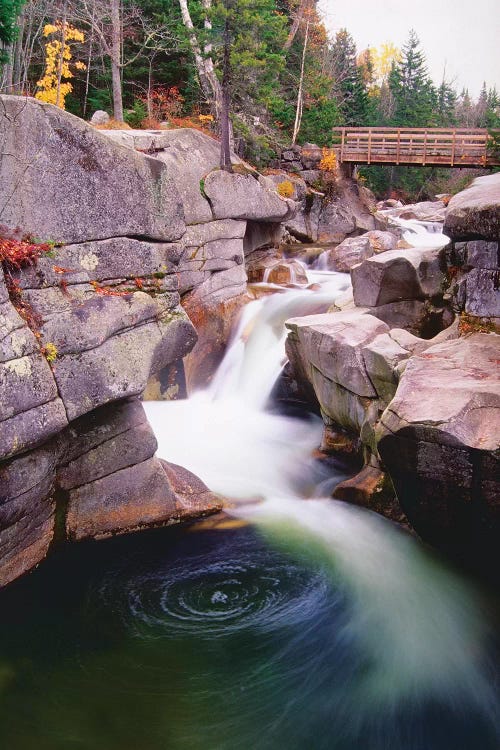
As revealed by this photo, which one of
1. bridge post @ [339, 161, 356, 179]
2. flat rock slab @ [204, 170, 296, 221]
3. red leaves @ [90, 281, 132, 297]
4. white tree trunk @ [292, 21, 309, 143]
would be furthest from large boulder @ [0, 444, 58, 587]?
white tree trunk @ [292, 21, 309, 143]

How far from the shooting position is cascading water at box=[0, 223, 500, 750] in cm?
547

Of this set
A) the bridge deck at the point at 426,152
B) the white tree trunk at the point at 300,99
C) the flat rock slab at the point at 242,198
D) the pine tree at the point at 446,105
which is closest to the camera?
the flat rock slab at the point at 242,198

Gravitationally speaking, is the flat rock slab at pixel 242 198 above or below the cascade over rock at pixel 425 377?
above

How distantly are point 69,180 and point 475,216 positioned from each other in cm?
635

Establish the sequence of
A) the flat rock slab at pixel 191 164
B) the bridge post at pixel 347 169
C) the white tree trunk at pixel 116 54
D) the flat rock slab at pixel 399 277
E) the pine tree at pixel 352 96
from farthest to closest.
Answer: the pine tree at pixel 352 96 → the bridge post at pixel 347 169 → the white tree trunk at pixel 116 54 → the flat rock slab at pixel 191 164 → the flat rock slab at pixel 399 277

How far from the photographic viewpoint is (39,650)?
6.36 m

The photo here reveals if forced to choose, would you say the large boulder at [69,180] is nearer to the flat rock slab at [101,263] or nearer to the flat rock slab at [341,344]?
the flat rock slab at [101,263]

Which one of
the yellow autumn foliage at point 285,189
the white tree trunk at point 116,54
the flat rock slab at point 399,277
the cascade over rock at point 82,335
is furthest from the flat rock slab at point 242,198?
the white tree trunk at point 116,54

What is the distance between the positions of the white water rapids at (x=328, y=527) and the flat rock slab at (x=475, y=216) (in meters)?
4.93

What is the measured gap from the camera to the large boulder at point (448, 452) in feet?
21.5

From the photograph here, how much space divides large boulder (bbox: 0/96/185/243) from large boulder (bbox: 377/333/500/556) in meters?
4.52

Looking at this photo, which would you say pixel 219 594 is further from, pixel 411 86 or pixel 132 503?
pixel 411 86

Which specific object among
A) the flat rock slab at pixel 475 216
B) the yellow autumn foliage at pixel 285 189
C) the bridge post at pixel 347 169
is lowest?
the flat rock slab at pixel 475 216

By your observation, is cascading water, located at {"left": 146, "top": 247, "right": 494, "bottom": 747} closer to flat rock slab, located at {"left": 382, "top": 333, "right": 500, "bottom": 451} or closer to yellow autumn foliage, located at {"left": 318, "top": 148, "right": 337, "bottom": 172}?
flat rock slab, located at {"left": 382, "top": 333, "right": 500, "bottom": 451}
